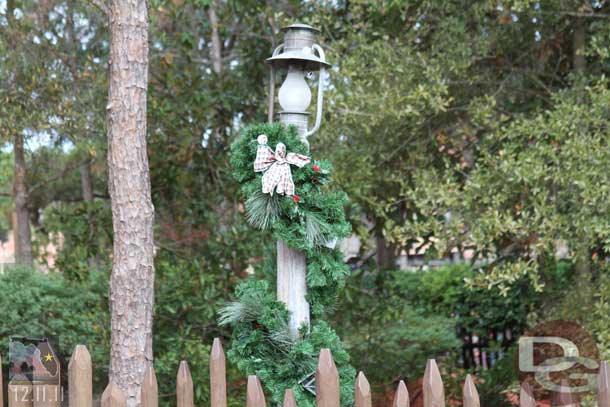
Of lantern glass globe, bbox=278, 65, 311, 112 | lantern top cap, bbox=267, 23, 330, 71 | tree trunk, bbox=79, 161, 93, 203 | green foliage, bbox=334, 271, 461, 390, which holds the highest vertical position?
tree trunk, bbox=79, 161, 93, 203

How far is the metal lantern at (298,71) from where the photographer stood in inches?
96.3

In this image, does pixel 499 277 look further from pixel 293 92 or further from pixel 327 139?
pixel 293 92

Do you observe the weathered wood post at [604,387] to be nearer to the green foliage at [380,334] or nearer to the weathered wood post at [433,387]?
the weathered wood post at [433,387]

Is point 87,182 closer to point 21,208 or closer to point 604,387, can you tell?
point 21,208

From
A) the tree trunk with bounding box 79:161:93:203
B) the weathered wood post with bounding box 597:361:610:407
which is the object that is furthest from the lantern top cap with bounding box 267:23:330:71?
the tree trunk with bounding box 79:161:93:203

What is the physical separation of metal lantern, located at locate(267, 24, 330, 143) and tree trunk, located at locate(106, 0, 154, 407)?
77 cm

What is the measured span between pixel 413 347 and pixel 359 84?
7.06 feet

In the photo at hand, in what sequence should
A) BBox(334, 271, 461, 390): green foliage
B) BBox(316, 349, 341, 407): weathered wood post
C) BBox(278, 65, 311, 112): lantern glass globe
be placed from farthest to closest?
BBox(334, 271, 461, 390): green foliage, BBox(278, 65, 311, 112): lantern glass globe, BBox(316, 349, 341, 407): weathered wood post

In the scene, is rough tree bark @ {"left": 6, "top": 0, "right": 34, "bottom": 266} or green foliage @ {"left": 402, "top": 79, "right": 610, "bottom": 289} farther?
rough tree bark @ {"left": 6, "top": 0, "right": 34, "bottom": 266}

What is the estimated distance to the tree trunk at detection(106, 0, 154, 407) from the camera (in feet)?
9.82

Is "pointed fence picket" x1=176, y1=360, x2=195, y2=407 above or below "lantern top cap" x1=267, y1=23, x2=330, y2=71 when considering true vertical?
below

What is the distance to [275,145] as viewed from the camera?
236cm

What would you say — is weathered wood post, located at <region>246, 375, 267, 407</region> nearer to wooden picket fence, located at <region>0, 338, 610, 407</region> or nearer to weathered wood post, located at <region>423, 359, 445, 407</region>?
wooden picket fence, located at <region>0, 338, 610, 407</region>

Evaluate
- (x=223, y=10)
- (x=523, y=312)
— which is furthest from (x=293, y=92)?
(x=523, y=312)
